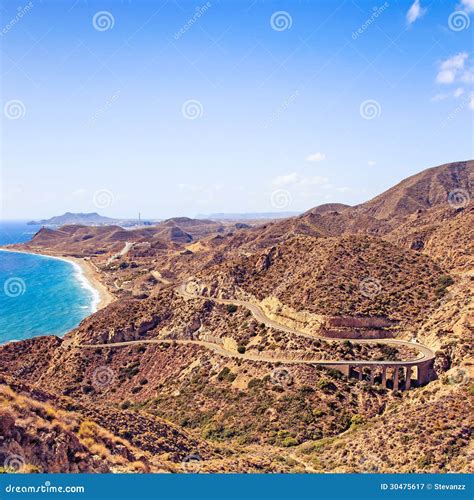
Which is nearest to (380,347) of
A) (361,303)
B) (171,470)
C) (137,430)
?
(361,303)

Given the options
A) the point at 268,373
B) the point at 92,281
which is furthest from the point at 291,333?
the point at 92,281

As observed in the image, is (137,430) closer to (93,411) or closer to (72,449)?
(93,411)

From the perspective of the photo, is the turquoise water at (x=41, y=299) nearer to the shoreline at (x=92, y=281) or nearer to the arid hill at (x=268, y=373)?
the shoreline at (x=92, y=281)

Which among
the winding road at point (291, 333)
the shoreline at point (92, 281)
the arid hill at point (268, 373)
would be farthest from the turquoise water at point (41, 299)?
the winding road at point (291, 333)

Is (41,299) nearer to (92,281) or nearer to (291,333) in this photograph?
(92,281)

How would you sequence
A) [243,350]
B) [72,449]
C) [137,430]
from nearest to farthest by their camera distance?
[72,449]
[137,430]
[243,350]

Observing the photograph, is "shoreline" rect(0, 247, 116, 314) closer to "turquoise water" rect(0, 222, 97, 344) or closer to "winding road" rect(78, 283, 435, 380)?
"turquoise water" rect(0, 222, 97, 344)
